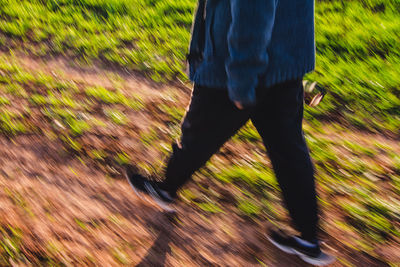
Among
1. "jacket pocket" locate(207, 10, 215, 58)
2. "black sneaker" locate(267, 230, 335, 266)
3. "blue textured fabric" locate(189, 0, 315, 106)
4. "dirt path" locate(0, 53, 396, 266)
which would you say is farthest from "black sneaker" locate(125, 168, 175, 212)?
"jacket pocket" locate(207, 10, 215, 58)

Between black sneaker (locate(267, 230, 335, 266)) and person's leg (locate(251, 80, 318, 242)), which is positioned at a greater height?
person's leg (locate(251, 80, 318, 242))

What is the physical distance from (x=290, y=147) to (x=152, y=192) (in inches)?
35.0

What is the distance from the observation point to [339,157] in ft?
9.26

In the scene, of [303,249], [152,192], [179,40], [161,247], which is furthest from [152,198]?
[179,40]

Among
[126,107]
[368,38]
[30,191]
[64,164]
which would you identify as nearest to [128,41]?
[126,107]

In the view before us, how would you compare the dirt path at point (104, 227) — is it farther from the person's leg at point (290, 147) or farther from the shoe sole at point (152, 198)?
the person's leg at point (290, 147)

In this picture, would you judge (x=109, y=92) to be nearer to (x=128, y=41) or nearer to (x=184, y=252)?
(x=128, y=41)

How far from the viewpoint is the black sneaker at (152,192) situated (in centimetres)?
229

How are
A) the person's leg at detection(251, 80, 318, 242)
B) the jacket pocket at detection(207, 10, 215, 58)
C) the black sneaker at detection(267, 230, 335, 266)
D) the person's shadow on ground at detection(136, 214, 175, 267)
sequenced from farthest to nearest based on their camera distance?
the person's shadow on ground at detection(136, 214, 175, 267) < the black sneaker at detection(267, 230, 335, 266) < the person's leg at detection(251, 80, 318, 242) < the jacket pocket at detection(207, 10, 215, 58)

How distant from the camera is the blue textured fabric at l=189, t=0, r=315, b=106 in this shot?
4.65 ft

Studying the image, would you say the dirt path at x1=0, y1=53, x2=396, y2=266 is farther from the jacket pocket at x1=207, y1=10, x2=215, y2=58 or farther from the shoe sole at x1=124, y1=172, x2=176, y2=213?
the jacket pocket at x1=207, y1=10, x2=215, y2=58

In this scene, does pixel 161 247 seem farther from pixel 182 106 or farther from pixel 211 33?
pixel 182 106

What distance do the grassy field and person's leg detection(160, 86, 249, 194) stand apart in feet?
1.70

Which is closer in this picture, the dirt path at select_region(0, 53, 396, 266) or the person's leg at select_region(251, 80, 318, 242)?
the person's leg at select_region(251, 80, 318, 242)
